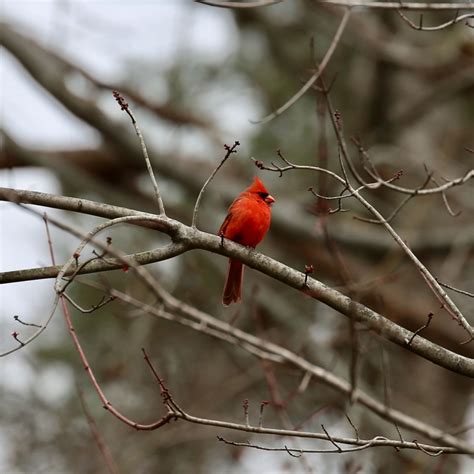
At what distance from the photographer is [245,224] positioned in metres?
5.09

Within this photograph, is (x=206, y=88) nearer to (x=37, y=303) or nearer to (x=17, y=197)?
(x=37, y=303)

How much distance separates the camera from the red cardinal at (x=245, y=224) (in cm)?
509

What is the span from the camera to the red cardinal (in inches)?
201

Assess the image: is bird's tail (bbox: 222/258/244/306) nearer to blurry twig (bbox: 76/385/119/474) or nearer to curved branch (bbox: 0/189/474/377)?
blurry twig (bbox: 76/385/119/474)

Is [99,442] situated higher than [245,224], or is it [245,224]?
[245,224]

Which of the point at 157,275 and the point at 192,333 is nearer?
the point at 157,275

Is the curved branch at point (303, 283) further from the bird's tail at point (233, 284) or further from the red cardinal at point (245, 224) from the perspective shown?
the bird's tail at point (233, 284)

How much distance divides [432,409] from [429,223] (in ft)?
7.83

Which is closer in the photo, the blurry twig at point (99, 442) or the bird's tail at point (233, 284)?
the blurry twig at point (99, 442)

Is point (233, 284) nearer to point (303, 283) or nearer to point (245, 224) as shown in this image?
point (245, 224)

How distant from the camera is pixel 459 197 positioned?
29.5 feet

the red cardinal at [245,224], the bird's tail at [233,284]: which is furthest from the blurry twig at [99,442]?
the bird's tail at [233,284]

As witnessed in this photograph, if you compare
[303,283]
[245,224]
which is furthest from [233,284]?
[303,283]

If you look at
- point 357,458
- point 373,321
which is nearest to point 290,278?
point 373,321
